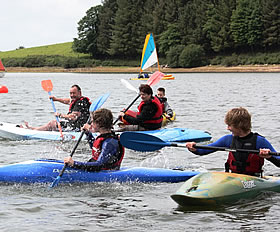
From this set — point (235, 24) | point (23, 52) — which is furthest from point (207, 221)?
point (23, 52)

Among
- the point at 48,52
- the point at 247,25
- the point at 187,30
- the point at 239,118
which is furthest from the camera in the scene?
the point at 48,52

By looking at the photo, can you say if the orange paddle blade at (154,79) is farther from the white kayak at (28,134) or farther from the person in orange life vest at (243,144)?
the person in orange life vest at (243,144)

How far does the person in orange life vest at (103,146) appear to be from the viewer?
646 centimetres

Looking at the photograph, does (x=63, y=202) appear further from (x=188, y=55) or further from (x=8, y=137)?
(x=188, y=55)

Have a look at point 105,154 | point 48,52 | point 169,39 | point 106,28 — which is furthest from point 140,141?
point 48,52

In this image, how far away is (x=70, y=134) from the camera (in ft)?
34.2

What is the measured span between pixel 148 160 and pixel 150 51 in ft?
66.7

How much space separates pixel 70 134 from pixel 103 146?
4.04 m

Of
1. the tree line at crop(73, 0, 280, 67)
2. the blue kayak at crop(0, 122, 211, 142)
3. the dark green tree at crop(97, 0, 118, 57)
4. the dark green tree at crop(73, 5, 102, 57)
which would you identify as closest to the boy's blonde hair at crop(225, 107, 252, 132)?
the blue kayak at crop(0, 122, 211, 142)

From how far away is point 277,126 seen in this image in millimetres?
A: 13273

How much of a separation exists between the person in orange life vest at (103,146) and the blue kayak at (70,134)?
327 cm

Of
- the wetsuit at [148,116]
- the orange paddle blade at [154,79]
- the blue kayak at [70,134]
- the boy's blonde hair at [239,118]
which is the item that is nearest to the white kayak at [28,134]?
the blue kayak at [70,134]

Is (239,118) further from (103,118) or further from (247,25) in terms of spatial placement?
(247,25)

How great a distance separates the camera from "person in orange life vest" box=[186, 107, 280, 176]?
579cm
